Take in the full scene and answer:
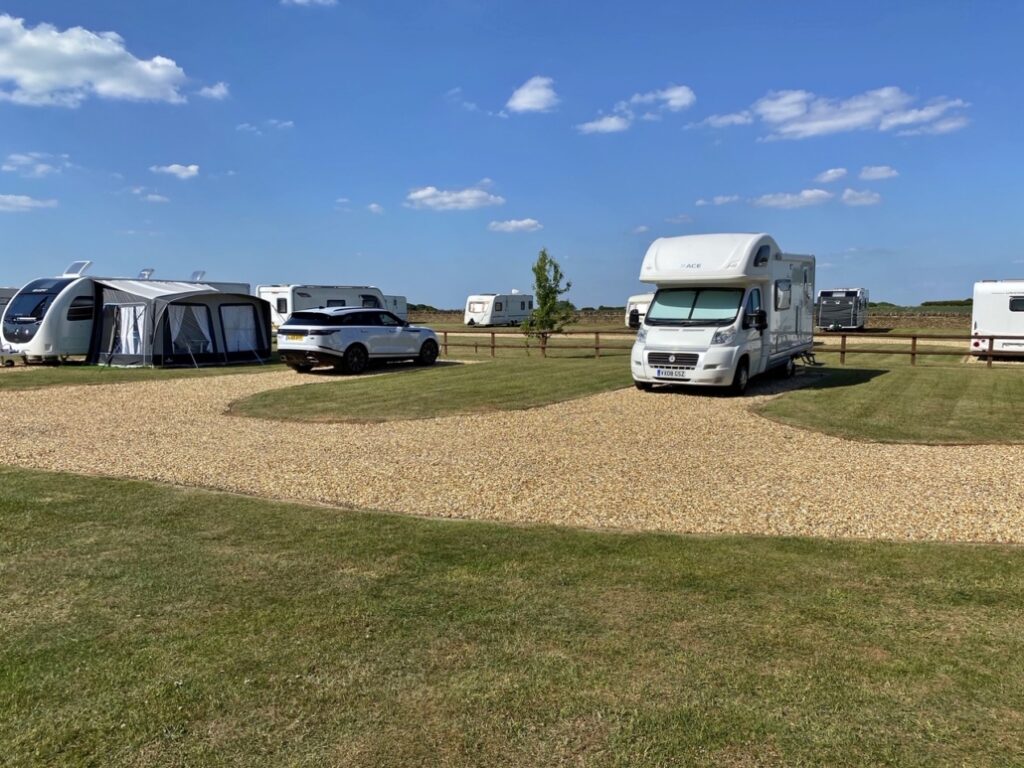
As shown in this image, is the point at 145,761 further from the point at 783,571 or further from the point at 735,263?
the point at 735,263

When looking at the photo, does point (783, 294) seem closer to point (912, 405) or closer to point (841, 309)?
point (912, 405)

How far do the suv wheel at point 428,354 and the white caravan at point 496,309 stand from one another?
2944 centimetres

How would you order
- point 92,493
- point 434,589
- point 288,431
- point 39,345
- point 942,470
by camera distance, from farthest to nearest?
point 39,345, point 288,431, point 942,470, point 92,493, point 434,589

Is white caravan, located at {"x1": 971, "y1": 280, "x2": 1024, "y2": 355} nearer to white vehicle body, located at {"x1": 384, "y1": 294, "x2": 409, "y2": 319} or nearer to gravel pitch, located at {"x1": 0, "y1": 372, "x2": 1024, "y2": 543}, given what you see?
gravel pitch, located at {"x1": 0, "y1": 372, "x2": 1024, "y2": 543}

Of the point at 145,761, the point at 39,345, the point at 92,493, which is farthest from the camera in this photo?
the point at 39,345

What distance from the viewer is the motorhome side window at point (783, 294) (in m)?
14.6

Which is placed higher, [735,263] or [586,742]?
[735,263]

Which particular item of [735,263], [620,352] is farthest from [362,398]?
[620,352]

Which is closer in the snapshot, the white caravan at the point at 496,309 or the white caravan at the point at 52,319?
the white caravan at the point at 52,319

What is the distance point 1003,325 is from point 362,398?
774 inches

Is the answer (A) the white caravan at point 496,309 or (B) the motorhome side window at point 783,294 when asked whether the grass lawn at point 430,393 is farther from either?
(A) the white caravan at point 496,309

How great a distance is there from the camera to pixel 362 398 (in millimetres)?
13445

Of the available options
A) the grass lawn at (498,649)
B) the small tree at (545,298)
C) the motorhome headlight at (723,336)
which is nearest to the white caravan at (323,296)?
the small tree at (545,298)

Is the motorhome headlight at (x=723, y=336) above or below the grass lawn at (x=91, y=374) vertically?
above
